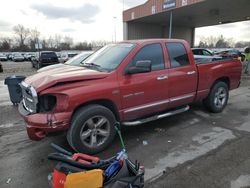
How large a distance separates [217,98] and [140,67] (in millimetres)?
3141

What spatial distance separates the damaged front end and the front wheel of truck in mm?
184

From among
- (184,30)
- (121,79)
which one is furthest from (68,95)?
(184,30)

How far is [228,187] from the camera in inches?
118

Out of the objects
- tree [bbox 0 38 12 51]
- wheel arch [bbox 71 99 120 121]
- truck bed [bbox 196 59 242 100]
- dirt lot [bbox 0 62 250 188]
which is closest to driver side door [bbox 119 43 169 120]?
wheel arch [bbox 71 99 120 121]

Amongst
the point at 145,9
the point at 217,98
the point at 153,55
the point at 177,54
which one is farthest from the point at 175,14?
the point at 153,55

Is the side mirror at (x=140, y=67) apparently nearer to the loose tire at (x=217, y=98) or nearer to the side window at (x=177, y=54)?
the side window at (x=177, y=54)

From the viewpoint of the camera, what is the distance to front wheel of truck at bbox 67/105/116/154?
3617mm

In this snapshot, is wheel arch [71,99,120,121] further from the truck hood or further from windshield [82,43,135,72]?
windshield [82,43,135,72]

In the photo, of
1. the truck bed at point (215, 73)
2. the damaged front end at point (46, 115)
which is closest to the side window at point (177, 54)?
the truck bed at point (215, 73)

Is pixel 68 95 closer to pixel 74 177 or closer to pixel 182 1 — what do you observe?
pixel 74 177

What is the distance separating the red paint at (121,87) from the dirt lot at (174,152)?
545 millimetres

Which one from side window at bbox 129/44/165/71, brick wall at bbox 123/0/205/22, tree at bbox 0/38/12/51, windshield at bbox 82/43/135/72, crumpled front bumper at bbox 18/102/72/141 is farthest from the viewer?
tree at bbox 0/38/12/51

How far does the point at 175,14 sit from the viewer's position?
814 inches

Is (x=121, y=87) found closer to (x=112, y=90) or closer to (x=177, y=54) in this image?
(x=112, y=90)
